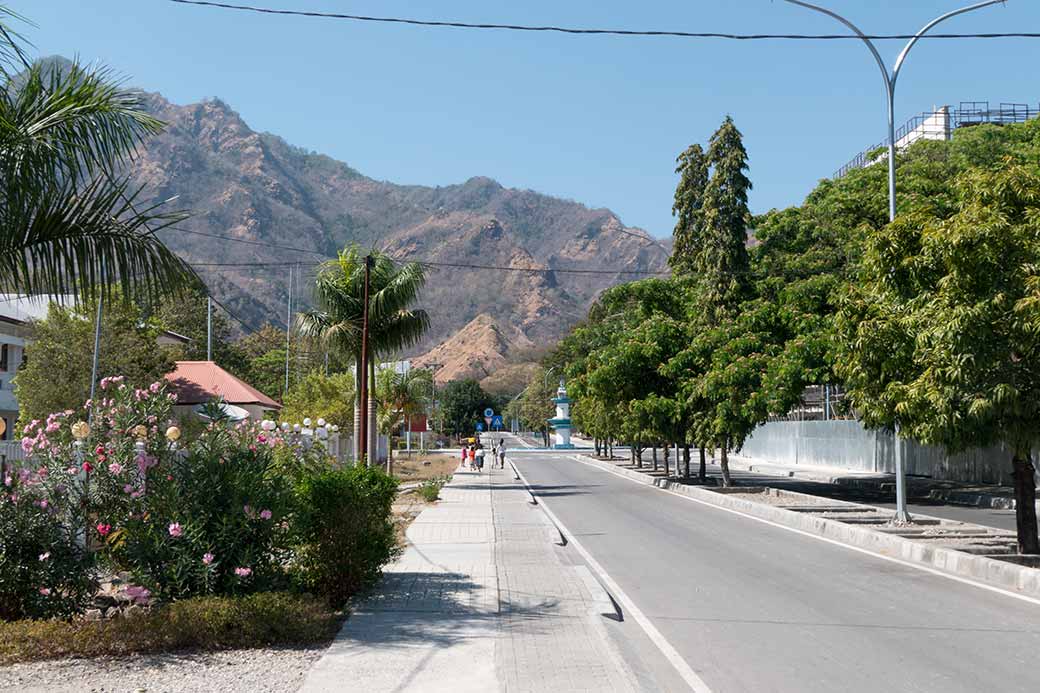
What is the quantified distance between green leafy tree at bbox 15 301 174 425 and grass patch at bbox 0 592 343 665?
1364 inches

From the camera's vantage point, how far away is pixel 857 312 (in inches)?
666

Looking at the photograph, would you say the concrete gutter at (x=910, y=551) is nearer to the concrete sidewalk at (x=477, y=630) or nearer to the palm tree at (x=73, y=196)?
the concrete sidewalk at (x=477, y=630)

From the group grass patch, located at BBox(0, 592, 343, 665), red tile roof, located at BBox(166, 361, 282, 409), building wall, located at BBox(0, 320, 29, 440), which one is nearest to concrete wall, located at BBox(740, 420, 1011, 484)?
grass patch, located at BBox(0, 592, 343, 665)

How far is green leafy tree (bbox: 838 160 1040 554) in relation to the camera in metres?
13.8

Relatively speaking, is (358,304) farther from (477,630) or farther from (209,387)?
(477,630)

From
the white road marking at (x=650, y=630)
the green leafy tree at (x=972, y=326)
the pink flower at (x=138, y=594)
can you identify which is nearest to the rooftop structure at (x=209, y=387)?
the white road marking at (x=650, y=630)

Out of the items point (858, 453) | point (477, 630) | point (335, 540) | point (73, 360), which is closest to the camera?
point (477, 630)

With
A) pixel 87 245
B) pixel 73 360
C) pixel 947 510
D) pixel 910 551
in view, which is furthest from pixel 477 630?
pixel 73 360

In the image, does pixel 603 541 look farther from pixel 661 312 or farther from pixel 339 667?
pixel 661 312

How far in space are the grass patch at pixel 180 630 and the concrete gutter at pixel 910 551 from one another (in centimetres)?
843

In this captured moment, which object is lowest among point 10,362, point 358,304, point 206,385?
point 206,385

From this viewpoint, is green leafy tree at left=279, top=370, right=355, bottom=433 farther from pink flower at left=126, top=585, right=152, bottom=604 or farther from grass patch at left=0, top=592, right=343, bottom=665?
grass patch at left=0, top=592, right=343, bottom=665

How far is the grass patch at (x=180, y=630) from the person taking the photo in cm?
801

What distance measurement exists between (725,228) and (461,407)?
341 feet
